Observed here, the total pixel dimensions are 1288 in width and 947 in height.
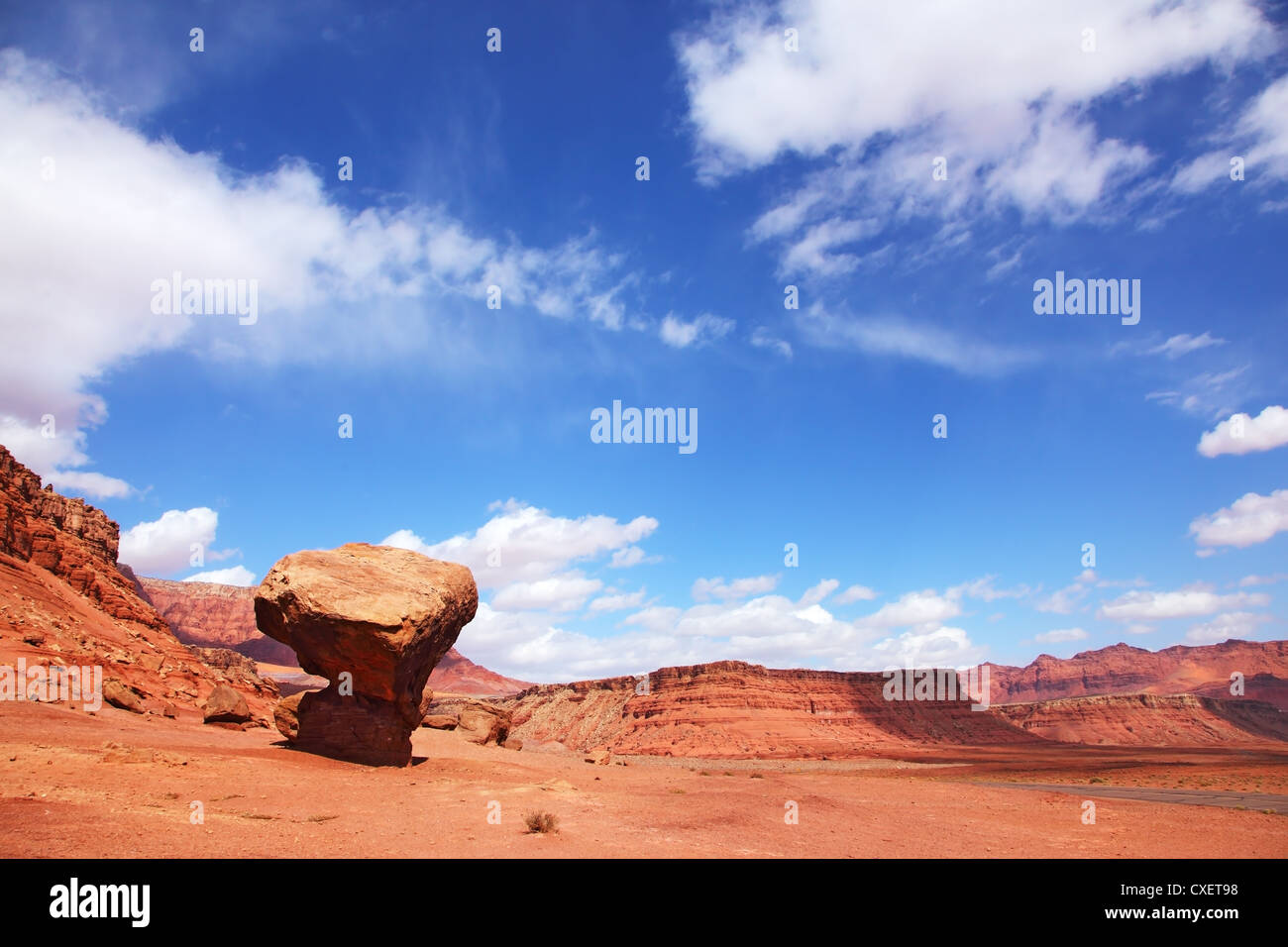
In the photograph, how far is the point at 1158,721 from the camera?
11056cm

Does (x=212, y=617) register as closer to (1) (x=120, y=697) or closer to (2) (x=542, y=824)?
(1) (x=120, y=697)

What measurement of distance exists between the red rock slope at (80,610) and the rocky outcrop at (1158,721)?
125221mm

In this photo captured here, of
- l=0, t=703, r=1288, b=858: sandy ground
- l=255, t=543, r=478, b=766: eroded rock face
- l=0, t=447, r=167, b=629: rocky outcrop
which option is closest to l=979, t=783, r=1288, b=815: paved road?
l=0, t=703, r=1288, b=858: sandy ground

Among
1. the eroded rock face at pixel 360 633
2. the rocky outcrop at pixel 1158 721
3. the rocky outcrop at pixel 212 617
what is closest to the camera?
the eroded rock face at pixel 360 633

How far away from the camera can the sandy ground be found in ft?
29.1

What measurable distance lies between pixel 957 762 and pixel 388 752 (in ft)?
232

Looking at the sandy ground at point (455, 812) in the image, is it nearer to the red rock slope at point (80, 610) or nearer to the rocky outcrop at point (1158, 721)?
the red rock slope at point (80, 610)

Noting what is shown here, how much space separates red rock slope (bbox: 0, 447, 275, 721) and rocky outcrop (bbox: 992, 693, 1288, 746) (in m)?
125

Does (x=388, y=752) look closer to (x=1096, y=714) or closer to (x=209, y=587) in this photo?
(x=1096, y=714)

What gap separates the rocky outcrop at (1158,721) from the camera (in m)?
106

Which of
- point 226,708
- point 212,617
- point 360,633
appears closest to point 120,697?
point 226,708

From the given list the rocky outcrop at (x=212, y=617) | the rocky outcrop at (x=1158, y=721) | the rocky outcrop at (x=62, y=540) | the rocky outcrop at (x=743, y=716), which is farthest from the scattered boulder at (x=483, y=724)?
the rocky outcrop at (x=212, y=617)

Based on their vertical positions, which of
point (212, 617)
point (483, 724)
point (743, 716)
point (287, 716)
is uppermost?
point (287, 716)

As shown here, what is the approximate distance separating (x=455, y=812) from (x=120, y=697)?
62.9 feet
